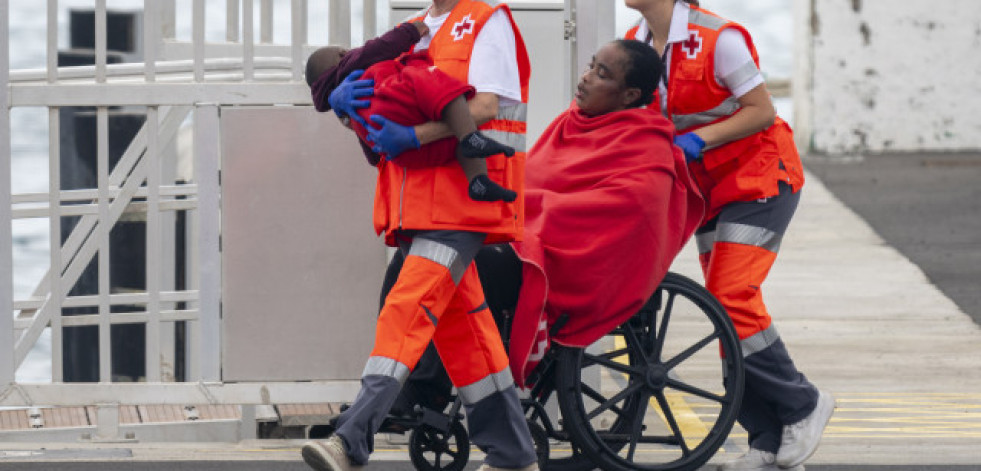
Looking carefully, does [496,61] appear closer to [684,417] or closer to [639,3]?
[639,3]

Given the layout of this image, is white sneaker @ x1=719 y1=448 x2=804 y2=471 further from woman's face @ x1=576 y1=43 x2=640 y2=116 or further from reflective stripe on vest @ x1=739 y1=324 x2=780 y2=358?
woman's face @ x1=576 y1=43 x2=640 y2=116

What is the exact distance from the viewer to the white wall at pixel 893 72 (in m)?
16.4

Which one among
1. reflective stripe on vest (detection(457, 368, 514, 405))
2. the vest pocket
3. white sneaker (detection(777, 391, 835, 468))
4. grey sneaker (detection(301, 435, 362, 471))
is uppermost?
the vest pocket

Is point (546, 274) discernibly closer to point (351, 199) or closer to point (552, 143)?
point (552, 143)

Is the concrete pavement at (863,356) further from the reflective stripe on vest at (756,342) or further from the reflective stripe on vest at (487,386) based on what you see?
the reflective stripe on vest at (487,386)

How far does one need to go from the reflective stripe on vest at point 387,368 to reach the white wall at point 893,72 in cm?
1157

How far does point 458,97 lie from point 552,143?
2.24 feet

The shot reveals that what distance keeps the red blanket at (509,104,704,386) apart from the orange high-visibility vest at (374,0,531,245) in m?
0.24

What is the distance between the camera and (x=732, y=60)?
5727 millimetres

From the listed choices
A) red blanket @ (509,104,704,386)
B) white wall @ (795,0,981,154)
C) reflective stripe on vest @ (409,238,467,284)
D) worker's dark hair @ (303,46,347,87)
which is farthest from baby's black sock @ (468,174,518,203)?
white wall @ (795,0,981,154)

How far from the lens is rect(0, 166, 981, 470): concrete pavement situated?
253 inches

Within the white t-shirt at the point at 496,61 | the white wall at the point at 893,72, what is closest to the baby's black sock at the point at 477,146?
the white t-shirt at the point at 496,61

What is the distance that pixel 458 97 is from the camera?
5.17 m

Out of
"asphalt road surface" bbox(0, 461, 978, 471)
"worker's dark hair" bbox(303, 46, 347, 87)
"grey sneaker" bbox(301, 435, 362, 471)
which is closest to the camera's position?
"grey sneaker" bbox(301, 435, 362, 471)
